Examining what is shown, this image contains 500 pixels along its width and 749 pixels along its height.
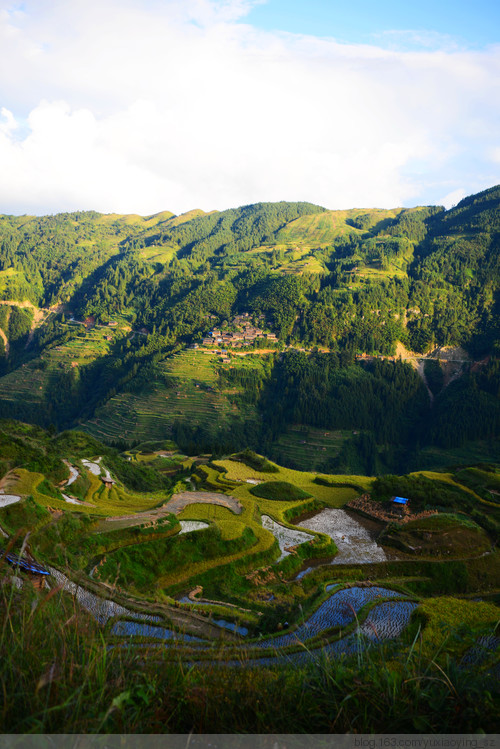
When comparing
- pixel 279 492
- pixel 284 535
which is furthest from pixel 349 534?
pixel 279 492

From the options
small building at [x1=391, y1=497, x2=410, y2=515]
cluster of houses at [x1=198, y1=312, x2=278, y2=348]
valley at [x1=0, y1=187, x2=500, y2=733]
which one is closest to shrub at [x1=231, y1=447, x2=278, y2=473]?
valley at [x1=0, y1=187, x2=500, y2=733]

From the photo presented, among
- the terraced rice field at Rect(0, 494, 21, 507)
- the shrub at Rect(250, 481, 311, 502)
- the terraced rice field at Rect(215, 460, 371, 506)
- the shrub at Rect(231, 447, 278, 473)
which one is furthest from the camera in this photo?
the shrub at Rect(231, 447, 278, 473)

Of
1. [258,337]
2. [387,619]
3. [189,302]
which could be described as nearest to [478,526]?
[387,619]

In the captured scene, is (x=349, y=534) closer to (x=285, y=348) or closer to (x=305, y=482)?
(x=305, y=482)

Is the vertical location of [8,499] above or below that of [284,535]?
above

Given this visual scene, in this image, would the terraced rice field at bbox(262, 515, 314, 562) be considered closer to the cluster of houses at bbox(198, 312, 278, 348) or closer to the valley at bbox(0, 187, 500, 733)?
the valley at bbox(0, 187, 500, 733)

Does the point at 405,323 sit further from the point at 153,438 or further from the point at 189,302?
the point at 153,438
